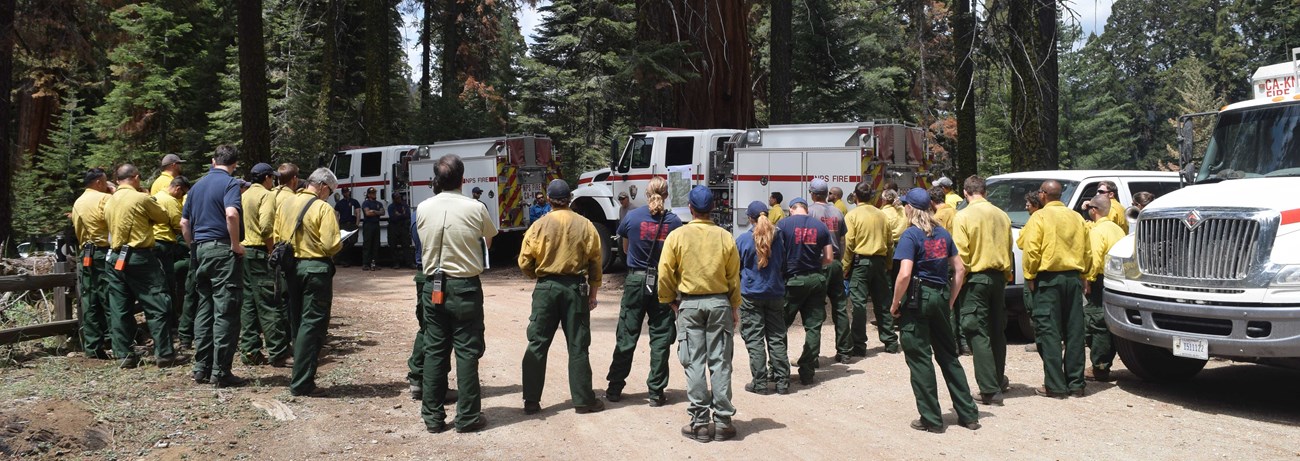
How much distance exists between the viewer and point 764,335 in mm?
7848

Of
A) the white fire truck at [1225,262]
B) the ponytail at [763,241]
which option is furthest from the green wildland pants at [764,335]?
the white fire truck at [1225,262]

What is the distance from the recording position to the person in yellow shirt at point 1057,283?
768 centimetres

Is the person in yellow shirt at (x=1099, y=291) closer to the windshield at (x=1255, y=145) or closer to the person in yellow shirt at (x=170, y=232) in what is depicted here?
the windshield at (x=1255, y=145)

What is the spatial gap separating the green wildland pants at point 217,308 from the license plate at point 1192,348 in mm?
7294

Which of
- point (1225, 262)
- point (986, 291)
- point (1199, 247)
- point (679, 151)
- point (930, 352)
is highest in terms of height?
point (679, 151)

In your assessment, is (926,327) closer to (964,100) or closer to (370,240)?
(964,100)

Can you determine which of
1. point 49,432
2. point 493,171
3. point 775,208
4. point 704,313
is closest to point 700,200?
point 704,313

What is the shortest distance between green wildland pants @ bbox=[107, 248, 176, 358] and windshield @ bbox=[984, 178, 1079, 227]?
8.52 meters

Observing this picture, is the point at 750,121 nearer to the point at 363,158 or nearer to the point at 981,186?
the point at 363,158

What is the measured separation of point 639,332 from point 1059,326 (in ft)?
11.3

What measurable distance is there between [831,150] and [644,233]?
7236 mm

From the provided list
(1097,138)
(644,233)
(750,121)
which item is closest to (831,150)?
(750,121)

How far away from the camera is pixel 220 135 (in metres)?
25.4

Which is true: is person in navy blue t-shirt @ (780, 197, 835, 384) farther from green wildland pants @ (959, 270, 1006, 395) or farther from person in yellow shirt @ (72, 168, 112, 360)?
person in yellow shirt @ (72, 168, 112, 360)
